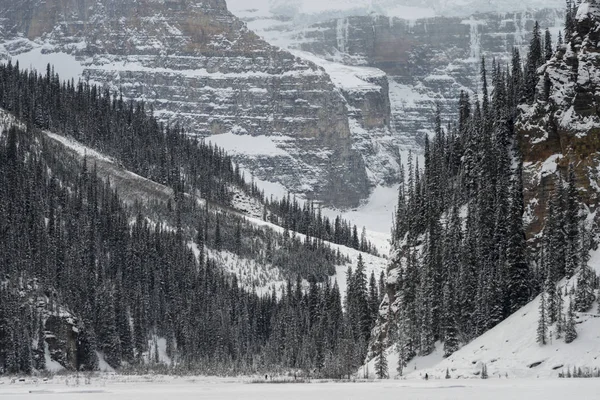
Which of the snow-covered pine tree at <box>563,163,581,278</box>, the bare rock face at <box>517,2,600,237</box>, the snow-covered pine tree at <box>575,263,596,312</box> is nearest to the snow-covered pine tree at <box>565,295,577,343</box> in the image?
the snow-covered pine tree at <box>575,263,596,312</box>

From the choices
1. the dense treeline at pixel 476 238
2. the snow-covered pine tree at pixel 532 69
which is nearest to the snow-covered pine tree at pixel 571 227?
the dense treeline at pixel 476 238

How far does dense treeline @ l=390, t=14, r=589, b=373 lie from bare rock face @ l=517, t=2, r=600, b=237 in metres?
1.78

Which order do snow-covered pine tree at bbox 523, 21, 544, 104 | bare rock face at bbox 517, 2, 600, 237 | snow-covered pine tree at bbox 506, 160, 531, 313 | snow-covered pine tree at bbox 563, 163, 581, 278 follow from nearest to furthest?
snow-covered pine tree at bbox 563, 163, 581, 278 < bare rock face at bbox 517, 2, 600, 237 < snow-covered pine tree at bbox 506, 160, 531, 313 < snow-covered pine tree at bbox 523, 21, 544, 104

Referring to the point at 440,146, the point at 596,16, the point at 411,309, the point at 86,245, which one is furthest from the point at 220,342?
the point at 596,16

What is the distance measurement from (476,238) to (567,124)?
17.2 metres

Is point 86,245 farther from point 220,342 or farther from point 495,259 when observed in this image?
point 495,259

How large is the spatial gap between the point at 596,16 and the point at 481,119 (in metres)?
25.3

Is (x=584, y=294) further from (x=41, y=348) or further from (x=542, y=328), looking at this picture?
(x=41, y=348)

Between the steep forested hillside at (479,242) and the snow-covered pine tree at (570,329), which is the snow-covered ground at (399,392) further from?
the steep forested hillside at (479,242)

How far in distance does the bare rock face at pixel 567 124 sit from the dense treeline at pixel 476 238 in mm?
1783

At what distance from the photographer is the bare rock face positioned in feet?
341

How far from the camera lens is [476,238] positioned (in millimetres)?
117375

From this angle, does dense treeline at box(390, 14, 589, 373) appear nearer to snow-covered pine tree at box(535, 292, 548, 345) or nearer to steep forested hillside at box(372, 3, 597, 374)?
steep forested hillside at box(372, 3, 597, 374)

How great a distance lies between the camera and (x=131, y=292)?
7731 inches
